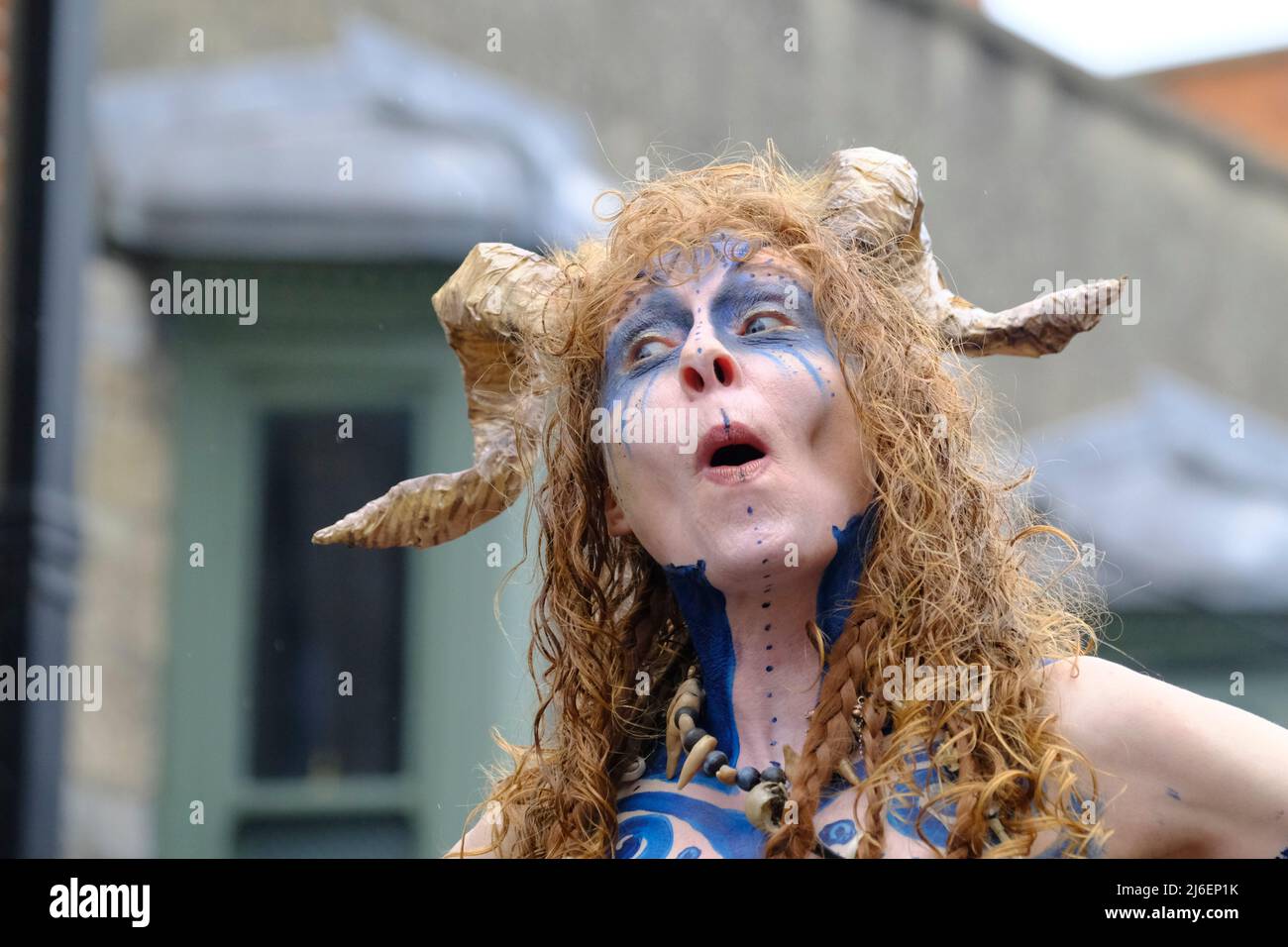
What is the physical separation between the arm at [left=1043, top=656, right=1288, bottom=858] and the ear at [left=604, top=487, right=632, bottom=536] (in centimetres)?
67

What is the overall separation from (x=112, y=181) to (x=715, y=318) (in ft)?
14.2

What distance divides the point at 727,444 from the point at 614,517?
306mm

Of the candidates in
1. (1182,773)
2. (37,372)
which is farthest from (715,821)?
(37,372)

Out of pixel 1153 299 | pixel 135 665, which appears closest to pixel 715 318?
pixel 135 665

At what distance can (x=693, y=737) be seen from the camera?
7.36 ft

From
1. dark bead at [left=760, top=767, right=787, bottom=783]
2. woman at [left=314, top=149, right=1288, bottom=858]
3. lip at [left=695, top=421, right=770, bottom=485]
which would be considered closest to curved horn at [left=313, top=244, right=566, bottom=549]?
woman at [left=314, top=149, right=1288, bottom=858]

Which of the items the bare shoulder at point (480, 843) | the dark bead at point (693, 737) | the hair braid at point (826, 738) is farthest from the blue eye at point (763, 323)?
the bare shoulder at point (480, 843)

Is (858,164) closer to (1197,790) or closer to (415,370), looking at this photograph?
(1197,790)

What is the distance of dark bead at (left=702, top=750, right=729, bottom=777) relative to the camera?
2207 millimetres

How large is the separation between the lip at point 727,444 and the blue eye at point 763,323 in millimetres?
161

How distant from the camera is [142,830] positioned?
582 cm

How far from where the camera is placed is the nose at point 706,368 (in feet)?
7.18

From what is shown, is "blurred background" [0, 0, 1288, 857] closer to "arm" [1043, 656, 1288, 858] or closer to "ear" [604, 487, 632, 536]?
"ear" [604, 487, 632, 536]

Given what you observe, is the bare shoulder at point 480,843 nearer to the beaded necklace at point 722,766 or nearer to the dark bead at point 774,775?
the beaded necklace at point 722,766
